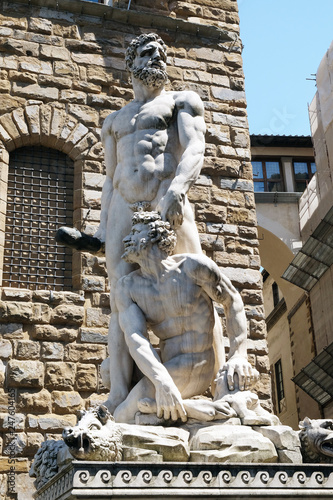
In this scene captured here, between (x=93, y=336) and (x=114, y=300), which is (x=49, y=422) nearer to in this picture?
(x=93, y=336)

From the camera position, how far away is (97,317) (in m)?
9.06

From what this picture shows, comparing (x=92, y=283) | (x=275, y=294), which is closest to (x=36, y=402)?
(x=92, y=283)

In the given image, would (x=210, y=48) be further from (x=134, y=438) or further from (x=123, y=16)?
(x=134, y=438)

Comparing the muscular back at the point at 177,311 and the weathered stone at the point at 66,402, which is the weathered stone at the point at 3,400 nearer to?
the weathered stone at the point at 66,402

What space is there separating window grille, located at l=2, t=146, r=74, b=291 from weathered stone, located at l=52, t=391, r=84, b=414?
1294 mm

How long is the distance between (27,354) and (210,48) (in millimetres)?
5072

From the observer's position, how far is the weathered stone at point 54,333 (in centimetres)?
877

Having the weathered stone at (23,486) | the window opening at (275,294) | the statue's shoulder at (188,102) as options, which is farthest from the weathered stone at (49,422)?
the window opening at (275,294)

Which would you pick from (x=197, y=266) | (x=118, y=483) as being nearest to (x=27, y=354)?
(x=197, y=266)

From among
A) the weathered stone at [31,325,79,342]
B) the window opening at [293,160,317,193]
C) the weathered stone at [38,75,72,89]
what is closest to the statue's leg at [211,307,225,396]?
the weathered stone at [31,325,79,342]

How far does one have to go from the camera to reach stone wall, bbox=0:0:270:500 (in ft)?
28.1

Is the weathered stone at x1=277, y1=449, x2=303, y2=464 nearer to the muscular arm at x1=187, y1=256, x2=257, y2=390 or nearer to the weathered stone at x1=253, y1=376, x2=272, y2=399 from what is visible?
the muscular arm at x1=187, y1=256, x2=257, y2=390

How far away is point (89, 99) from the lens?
33.4 feet

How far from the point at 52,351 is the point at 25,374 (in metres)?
0.41
